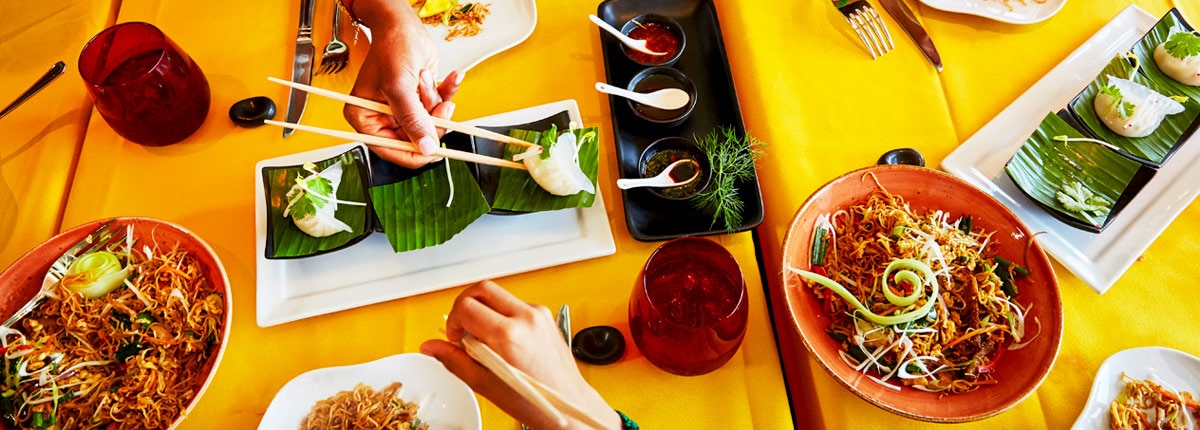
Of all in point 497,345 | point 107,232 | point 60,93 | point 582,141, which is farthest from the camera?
point 60,93

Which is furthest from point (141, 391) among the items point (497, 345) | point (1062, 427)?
→ point (1062, 427)

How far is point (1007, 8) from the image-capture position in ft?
5.57

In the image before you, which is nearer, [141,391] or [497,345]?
[497,345]

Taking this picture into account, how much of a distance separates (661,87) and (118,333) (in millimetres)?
1252

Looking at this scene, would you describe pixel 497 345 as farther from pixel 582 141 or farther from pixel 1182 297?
pixel 1182 297

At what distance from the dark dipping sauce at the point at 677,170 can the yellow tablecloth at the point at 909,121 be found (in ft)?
0.58

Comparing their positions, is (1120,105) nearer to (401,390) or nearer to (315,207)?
(401,390)

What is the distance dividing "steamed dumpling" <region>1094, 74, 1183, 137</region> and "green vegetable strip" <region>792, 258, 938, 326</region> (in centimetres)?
64

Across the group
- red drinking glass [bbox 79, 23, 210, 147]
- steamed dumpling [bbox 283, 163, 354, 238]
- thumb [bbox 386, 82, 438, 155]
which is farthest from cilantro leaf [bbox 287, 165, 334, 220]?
red drinking glass [bbox 79, 23, 210, 147]

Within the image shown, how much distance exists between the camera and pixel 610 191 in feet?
4.91

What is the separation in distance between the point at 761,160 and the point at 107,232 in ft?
4.54

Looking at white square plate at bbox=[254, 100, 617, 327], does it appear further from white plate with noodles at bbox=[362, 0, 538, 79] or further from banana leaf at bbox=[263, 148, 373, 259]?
white plate with noodles at bbox=[362, 0, 538, 79]

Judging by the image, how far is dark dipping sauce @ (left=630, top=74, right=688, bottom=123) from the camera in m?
1.57

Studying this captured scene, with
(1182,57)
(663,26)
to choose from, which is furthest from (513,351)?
(1182,57)
